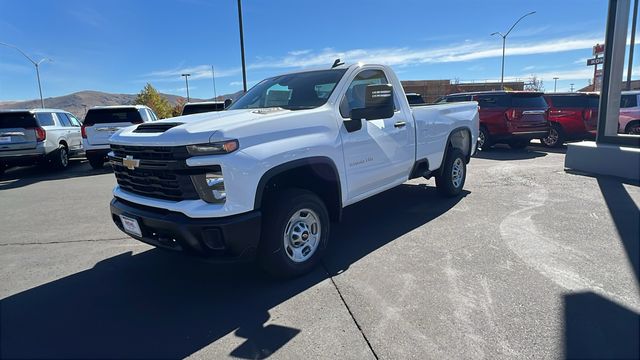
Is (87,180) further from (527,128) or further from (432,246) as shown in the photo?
(527,128)

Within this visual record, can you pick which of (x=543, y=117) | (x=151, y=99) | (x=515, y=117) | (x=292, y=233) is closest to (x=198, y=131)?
(x=292, y=233)

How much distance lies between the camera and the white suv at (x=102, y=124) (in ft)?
35.9

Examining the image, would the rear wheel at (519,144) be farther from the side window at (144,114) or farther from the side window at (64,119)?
the side window at (64,119)

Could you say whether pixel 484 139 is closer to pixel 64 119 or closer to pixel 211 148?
pixel 211 148

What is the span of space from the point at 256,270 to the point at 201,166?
1436mm

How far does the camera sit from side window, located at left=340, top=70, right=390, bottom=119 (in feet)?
13.9

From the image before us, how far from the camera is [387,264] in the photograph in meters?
4.04

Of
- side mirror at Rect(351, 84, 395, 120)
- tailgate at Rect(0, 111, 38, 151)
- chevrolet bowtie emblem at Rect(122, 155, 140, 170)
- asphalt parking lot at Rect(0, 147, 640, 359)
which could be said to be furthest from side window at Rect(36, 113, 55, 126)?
side mirror at Rect(351, 84, 395, 120)

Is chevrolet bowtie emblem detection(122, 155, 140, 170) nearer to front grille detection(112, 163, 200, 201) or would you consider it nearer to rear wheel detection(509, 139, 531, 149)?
front grille detection(112, 163, 200, 201)

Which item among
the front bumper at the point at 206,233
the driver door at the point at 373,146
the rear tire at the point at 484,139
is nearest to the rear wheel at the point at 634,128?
the rear tire at the point at 484,139

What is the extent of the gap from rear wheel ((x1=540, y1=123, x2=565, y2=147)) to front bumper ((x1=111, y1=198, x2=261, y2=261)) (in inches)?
480

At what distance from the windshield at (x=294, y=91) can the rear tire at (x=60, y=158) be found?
9.38 m

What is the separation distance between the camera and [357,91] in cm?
454

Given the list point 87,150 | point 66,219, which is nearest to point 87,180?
point 87,150
